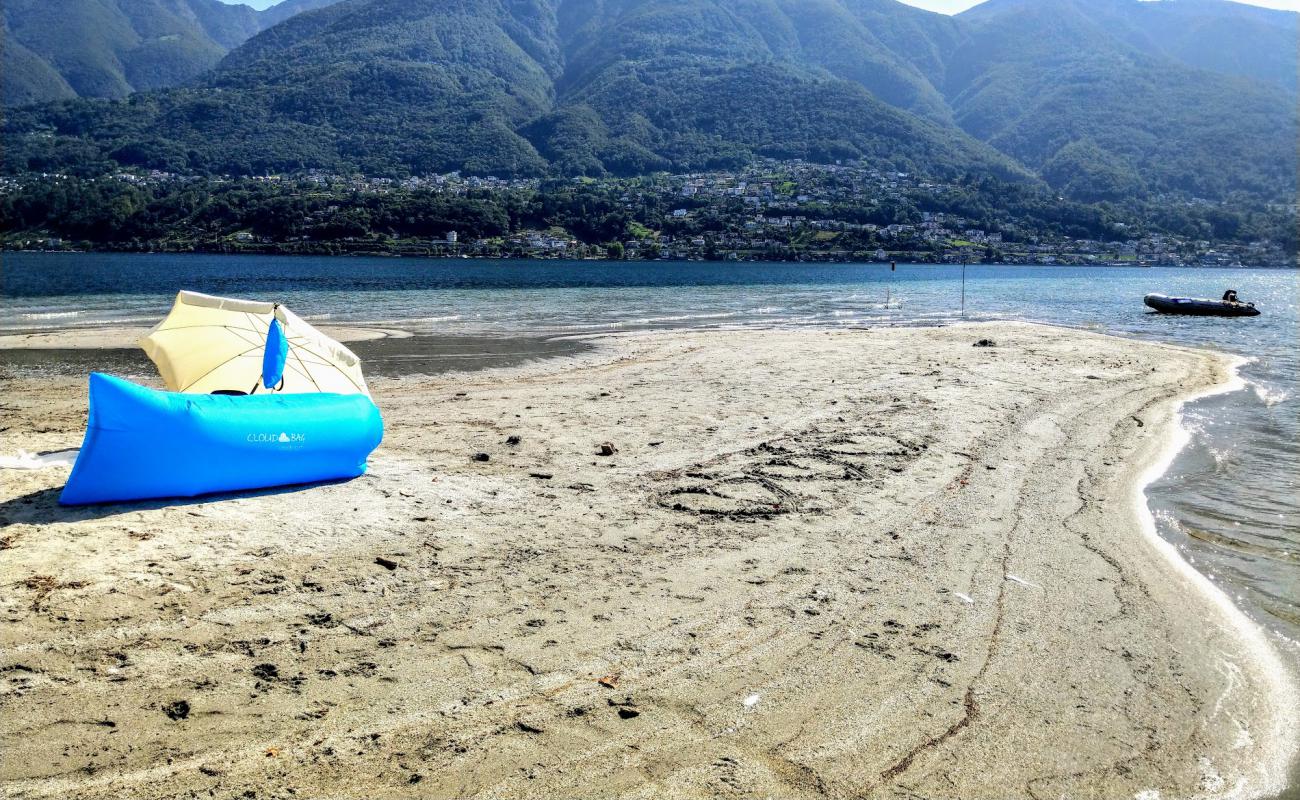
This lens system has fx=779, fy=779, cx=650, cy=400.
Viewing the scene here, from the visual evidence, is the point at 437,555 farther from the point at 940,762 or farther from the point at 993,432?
the point at 993,432

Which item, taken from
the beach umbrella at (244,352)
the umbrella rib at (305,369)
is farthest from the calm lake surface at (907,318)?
the beach umbrella at (244,352)

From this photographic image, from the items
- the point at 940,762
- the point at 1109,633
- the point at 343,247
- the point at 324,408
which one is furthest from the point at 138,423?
the point at 343,247

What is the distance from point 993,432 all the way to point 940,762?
8.14m

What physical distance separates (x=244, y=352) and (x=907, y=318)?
1264 inches

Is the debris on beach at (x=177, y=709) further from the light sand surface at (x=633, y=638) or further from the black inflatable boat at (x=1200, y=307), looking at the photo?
the black inflatable boat at (x=1200, y=307)

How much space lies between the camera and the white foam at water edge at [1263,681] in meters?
4.13

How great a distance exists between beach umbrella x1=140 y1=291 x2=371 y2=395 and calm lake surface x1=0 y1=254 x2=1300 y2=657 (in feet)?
29.9

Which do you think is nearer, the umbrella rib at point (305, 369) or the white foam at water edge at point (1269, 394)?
the umbrella rib at point (305, 369)

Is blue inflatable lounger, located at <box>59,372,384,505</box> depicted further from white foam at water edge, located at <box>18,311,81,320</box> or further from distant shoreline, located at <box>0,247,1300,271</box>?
distant shoreline, located at <box>0,247,1300,271</box>

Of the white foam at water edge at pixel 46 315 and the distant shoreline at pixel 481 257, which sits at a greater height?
the distant shoreline at pixel 481 257

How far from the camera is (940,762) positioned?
4.11 metres

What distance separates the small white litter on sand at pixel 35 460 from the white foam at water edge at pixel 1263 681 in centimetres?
1047

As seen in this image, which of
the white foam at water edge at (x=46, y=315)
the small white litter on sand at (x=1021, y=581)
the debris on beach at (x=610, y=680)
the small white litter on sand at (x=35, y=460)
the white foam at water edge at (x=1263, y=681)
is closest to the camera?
the white foam at water edge at (x=1263, y=681)

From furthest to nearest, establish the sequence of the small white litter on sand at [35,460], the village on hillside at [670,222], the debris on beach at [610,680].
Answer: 1. the village on hillside at [670,222]
2. the small white litter on sand at [35,460]
3. the debris on beach at [610,680]
